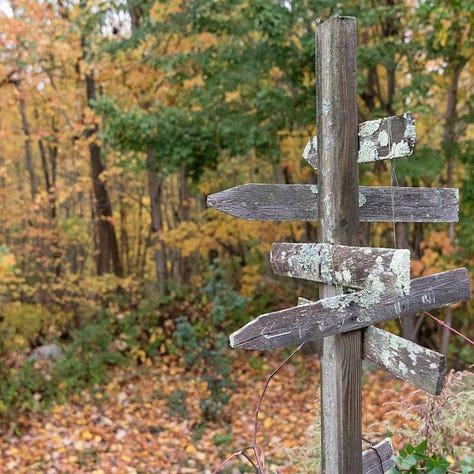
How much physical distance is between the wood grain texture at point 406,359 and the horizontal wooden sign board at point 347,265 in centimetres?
28

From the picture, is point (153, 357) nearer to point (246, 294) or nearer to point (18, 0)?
point (246, 294)

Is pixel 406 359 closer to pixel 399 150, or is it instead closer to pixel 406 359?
pixel 406 359

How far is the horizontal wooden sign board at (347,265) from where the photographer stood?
1619mm

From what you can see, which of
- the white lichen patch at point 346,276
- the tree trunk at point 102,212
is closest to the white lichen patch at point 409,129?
the white lichen patch at point 346,276

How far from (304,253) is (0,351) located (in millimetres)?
7111

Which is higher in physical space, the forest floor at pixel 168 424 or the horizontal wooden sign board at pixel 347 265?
the horizontal wooden sign board at pixel 347 265

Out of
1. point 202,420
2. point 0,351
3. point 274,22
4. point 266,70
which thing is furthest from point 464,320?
point 0,351

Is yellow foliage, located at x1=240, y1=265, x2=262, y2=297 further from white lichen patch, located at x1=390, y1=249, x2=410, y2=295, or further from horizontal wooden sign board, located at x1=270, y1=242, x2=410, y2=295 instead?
white lichen patch, located at x1=390, y1=249, x2=410, y2=295

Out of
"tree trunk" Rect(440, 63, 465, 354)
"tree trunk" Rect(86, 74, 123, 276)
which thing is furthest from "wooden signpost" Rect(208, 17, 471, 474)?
"tree trunk" Rect(86, 74, 123, 276)

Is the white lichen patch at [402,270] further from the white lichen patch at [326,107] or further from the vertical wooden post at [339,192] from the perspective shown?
the white lichen patch at [326,107]

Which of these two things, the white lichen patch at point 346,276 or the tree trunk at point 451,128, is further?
the tree trunk at point 451,128

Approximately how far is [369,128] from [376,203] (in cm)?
31

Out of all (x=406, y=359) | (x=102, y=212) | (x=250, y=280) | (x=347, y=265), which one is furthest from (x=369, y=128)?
(x=102, y=212)

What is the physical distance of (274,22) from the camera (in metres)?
5.74
